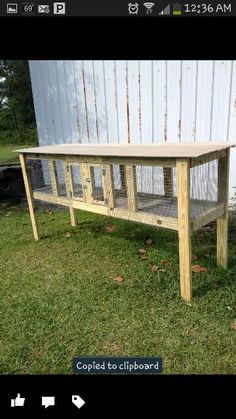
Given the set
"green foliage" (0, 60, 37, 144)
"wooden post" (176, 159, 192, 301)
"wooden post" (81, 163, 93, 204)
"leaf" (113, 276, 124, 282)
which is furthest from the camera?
"green foliage" (0, 60, 37, 144)

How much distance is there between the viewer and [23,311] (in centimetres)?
242

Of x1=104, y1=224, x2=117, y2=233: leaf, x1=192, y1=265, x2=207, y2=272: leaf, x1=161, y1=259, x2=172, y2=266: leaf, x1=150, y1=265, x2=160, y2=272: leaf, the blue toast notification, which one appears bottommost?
x1=104, y1=224, x2=117, y2=233: leaf

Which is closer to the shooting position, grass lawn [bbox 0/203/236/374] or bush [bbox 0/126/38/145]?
grass lawn [bbox 0/203/236/374]

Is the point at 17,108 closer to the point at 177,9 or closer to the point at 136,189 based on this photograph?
the point at 136,189

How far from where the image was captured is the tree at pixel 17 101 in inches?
416

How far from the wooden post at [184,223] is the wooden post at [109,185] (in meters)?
0.69

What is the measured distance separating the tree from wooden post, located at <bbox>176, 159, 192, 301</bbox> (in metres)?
9.57

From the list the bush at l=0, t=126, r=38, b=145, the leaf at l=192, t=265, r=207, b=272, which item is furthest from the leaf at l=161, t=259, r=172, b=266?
the bush at l=0, t=126, r=38, b=145

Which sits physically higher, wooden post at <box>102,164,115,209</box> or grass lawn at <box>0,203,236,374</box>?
wooden post at <box>102,164,115,209</box>

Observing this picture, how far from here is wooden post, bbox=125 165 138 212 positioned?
245cm

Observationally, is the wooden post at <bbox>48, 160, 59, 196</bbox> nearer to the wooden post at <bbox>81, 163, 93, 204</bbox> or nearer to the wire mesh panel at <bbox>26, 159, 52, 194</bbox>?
the wire mesh panel at <bbox>26, 159, 52, 194</bbox>

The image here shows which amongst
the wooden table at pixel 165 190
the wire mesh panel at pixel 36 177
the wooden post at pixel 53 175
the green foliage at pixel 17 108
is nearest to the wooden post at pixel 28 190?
the wire mesh panel at pixel 36 177
